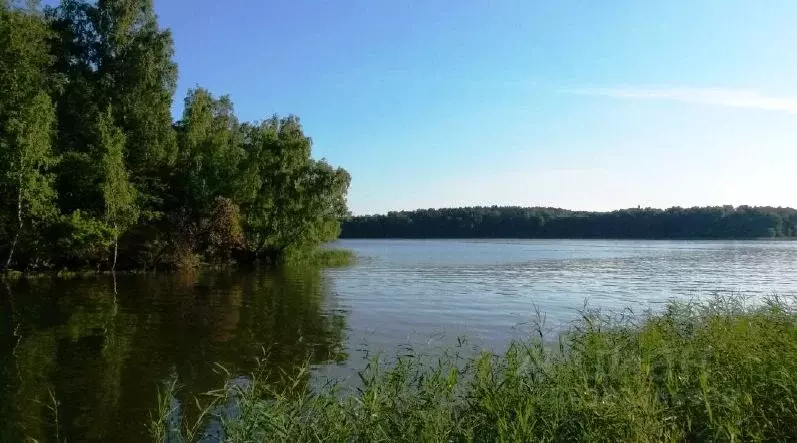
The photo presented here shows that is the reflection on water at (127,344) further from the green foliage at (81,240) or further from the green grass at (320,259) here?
the green grass at (320,259)

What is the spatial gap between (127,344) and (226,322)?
14.4ft

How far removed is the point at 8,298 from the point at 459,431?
2478cm

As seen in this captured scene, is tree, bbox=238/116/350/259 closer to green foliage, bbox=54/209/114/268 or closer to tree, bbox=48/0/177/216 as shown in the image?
tree, bbox=48/0/177/216

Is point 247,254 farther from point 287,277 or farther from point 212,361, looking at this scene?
point 212,361

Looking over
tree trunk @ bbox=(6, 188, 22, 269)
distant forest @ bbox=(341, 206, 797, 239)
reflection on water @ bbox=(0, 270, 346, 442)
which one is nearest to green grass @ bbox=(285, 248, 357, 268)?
reflection on water @ bbox=(0, 270, 346, 442)

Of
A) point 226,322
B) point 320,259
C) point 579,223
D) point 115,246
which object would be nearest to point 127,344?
point 226,322

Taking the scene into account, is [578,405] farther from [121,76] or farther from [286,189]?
[286,189]

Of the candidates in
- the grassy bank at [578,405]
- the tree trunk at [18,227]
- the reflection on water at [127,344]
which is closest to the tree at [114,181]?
the tree trunk at [18,227]

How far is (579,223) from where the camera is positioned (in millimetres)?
159250

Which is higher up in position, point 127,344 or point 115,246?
point 115,246

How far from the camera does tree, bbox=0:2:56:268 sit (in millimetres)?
31156

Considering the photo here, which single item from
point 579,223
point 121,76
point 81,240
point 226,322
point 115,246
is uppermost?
point 121,76

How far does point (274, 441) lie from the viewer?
272 inches

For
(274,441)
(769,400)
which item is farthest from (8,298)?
(769,400)
